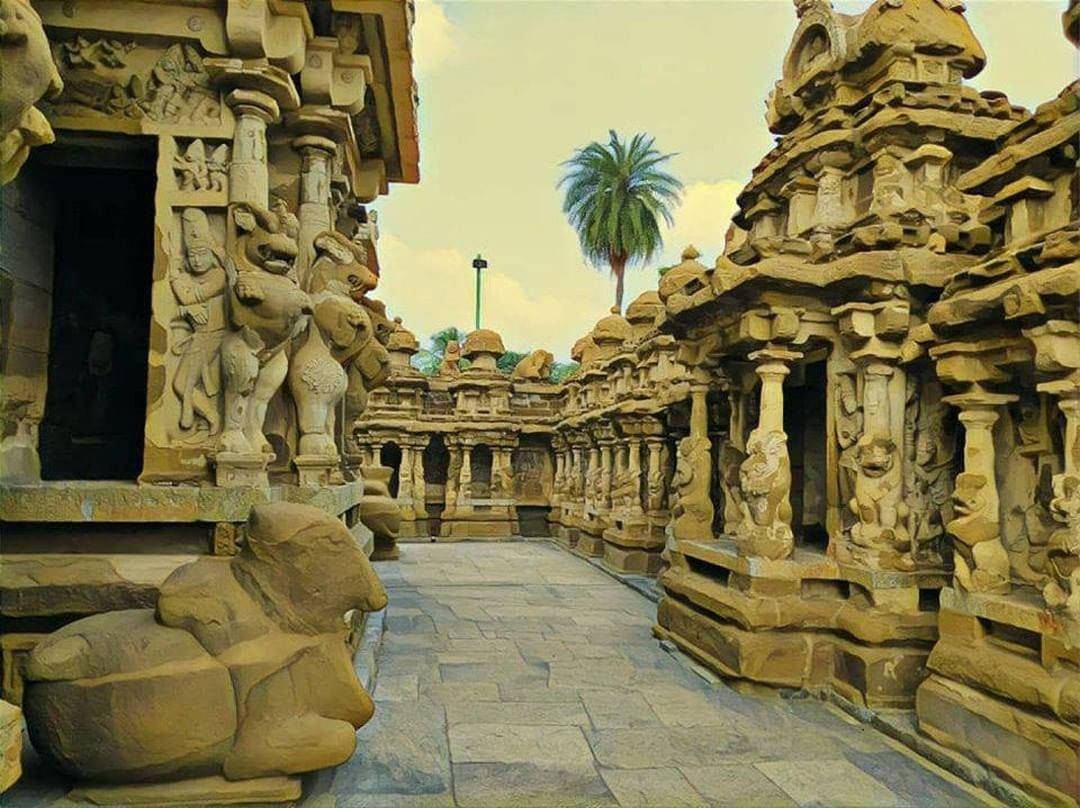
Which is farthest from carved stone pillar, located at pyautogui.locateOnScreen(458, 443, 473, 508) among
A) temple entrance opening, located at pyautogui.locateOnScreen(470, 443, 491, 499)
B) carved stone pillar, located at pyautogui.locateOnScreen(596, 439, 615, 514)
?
carved stone pillar, located at pyautogui.locateOnScreen(596, 439, 615, 514)

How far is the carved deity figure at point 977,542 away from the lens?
4535mm

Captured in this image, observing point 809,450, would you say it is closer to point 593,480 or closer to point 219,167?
point 219,167

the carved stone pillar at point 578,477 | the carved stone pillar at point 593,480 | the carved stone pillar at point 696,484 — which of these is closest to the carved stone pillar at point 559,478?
the carved stone pillar at point 578,477

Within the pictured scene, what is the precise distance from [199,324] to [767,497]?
13.1 feet

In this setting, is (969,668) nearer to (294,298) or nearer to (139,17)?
(294,298)

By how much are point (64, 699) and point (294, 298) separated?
223 cm

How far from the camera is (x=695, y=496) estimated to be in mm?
7453

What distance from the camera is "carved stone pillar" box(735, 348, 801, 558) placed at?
582 centimetres

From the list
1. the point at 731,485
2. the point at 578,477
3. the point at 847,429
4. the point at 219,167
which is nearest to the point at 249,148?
the point at 219,167

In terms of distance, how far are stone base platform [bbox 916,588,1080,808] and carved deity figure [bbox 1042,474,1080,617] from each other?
0.09 meters

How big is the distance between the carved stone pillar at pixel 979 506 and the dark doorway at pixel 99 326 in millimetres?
5806

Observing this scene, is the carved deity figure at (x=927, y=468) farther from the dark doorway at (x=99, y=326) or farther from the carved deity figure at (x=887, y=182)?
the dark doorway at (x=99, y=326)

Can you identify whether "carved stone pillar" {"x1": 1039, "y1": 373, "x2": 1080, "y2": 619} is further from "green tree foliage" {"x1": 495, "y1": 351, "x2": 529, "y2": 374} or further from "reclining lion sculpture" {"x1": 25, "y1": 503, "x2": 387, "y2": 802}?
"green tree foliage" {"x1": 495, "y1": 351, "x2": 529, "y2": 374}

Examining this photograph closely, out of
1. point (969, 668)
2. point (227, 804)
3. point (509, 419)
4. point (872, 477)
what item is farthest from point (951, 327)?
point (509, 419)
